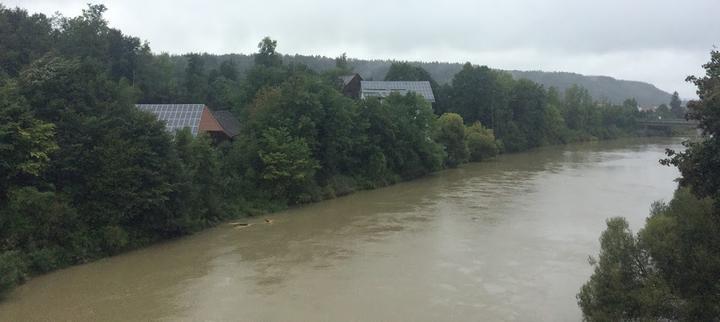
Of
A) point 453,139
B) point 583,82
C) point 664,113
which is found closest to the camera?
point 453,139

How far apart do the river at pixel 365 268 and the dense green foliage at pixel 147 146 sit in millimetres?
1264

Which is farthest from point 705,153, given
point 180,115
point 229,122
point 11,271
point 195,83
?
point 195,83

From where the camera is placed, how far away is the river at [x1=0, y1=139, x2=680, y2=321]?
14055mm

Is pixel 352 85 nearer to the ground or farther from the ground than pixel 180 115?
farther from the ground

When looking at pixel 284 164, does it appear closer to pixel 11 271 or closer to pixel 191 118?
pixel 191 118

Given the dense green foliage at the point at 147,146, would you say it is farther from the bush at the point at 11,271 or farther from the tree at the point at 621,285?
the tree at the point at 621,285

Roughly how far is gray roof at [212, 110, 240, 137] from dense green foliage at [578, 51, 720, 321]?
27018 millimetres

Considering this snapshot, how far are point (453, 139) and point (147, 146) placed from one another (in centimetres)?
2918

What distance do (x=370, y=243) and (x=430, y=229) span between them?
328 centimetres

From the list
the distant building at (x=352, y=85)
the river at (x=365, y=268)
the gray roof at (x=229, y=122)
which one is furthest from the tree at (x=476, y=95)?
the river at (x=365, y=268)

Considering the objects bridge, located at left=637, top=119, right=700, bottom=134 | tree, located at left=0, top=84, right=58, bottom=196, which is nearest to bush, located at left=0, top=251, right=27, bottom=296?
tree, located at left=0, top=84, right=58, bottom=196

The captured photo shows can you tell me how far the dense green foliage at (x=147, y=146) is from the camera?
59.7 feet

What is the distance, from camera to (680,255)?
10.5 metres

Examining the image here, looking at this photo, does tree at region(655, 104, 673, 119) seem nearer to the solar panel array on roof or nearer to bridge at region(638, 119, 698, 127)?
bridge at region(638, 119, 698, 127)
